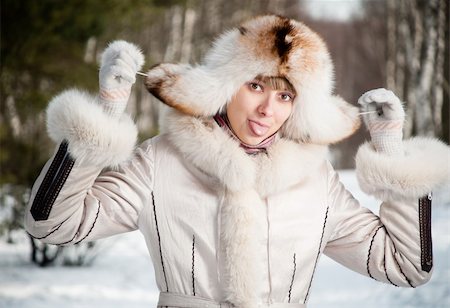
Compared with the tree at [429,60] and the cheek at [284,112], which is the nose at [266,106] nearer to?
the cheek at [284,112]

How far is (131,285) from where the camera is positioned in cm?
621

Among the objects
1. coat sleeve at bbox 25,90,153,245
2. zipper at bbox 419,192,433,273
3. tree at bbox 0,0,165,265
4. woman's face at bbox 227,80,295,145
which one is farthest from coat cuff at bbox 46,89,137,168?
tree at bbox 0,0,165,265

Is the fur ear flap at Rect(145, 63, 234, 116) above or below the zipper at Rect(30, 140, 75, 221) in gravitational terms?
above

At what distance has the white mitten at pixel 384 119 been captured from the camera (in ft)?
7.45

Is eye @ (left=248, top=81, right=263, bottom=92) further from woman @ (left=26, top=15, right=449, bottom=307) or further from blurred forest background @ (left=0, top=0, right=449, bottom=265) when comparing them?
blurred forest background @ (left=0, top=0, right=449, bottom=265)

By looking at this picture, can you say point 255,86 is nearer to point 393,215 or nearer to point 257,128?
point 257,128

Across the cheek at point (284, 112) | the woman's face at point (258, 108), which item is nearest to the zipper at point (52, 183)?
the woman's face at point (258, 108)

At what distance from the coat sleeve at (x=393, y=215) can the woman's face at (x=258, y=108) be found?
11.9 inches

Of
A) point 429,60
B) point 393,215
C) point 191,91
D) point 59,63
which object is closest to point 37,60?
point 59,63

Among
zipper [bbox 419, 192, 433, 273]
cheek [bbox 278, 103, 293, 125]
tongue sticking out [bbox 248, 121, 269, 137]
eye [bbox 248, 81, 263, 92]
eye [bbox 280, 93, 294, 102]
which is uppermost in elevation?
eye [bbox 248, 81, 263, 92]

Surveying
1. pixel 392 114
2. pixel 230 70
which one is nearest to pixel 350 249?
pixel 392 114

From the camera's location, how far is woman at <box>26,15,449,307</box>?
85.9 inches

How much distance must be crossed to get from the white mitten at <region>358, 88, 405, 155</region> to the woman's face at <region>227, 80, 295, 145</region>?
0.83 feet

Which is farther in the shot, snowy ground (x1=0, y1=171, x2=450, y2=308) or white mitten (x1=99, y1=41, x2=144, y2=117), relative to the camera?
snowy ground (x1=0, y1=171, x2=450, y2=308)
